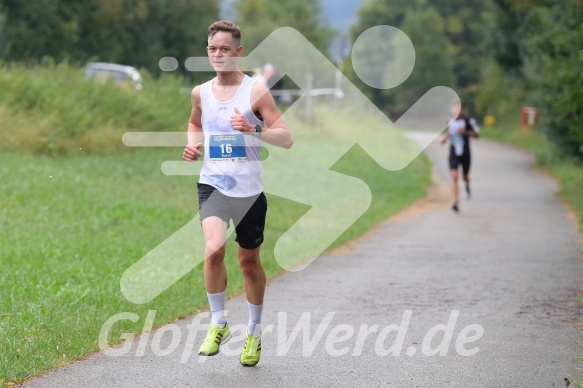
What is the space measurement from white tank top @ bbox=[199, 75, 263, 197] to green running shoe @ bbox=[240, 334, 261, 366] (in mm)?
926

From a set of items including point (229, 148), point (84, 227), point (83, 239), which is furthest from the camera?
point (84, 227)

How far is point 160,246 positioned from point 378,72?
218 feet

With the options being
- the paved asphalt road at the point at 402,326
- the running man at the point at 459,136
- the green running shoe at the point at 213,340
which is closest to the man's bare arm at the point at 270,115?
the green running shoe at the point at 213,340

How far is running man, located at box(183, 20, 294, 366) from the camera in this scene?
266 inches

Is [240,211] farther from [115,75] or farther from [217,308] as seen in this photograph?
[115,75]

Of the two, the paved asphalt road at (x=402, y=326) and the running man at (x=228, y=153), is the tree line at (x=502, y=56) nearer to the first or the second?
the paved asphalt road at (x=402, y=326)

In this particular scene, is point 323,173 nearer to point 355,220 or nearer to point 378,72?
point 355,220

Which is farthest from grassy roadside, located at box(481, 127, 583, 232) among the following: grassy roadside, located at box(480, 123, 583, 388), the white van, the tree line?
the white van

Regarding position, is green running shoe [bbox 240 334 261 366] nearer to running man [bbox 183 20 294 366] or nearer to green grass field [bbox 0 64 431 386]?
running man [bbox 183 20 294 366]

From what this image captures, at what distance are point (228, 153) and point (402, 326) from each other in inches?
95.8

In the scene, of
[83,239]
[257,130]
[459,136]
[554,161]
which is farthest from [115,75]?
[257,130]

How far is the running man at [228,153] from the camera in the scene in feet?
22.2

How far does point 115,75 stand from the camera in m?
28.0

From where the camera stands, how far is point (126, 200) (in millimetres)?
15547
